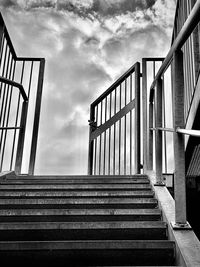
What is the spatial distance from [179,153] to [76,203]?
0.89 m

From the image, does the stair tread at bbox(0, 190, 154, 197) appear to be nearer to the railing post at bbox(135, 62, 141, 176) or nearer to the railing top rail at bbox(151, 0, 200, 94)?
the railing top rail at bbox(151, 0, 200, 94)

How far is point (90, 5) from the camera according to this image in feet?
21.4

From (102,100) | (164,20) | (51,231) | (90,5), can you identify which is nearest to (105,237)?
(51,231)

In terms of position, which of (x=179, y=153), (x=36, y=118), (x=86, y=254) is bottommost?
(x=86, y=254)

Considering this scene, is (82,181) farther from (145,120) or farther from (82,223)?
(145,120)

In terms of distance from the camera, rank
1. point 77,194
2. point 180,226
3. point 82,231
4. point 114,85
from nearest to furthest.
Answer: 1. point 180,226
2. point 82,231
3. point 77,194
4. point 114,85

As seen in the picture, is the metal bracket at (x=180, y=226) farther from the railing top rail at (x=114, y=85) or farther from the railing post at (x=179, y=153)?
the railing top rail at (x=114, y=85)

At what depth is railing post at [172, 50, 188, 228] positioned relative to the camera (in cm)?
154

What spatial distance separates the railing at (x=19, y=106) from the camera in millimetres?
3395

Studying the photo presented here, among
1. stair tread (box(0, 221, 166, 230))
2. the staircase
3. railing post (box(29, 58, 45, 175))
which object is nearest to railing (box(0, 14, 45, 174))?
railing post (box(29, 58, 45, 175))

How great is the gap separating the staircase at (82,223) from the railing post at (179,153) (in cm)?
17

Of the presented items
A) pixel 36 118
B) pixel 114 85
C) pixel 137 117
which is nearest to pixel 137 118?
pixel 137 117

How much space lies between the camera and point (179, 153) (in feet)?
5.20

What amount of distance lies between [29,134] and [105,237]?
7.81 ft
